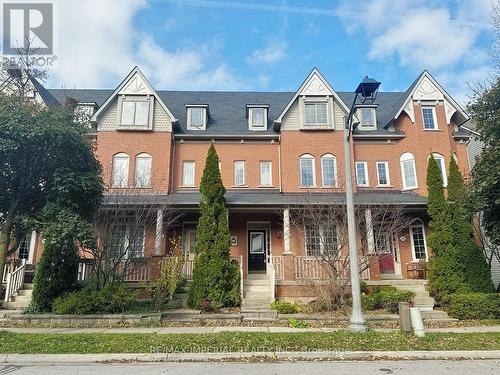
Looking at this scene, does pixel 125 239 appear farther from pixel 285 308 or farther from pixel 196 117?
pixel 196 117

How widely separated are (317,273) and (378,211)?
3689mm

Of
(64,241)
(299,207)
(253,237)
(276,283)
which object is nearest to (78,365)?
(64,241)

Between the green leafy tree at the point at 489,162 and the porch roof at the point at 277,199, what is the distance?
11.3ft

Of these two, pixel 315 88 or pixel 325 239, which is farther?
pixel 315 88

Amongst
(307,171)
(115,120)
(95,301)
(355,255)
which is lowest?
(95,301)

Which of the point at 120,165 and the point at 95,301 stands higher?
the point at 120,165

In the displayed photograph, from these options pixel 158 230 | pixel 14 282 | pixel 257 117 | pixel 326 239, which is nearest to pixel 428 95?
pixel 257 117

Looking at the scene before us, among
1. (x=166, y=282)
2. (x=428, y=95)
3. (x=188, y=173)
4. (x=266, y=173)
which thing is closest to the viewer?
(x=166, y=282)

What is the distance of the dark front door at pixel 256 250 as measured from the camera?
17.3 meters

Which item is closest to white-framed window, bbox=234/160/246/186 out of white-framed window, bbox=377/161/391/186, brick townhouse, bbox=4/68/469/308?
brick townhouse, bbox=4/68/469/308

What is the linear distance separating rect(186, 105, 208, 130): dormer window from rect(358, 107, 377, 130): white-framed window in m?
9.19

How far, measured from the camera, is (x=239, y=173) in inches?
749

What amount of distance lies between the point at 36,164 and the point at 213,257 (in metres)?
6.74

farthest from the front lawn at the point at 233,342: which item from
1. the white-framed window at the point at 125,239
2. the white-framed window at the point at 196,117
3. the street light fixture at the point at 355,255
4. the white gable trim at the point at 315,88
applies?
the white-framed window at the point at 196,117
